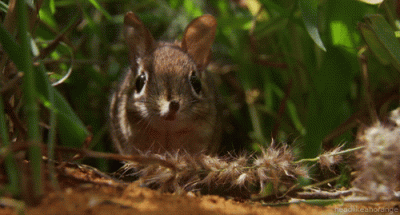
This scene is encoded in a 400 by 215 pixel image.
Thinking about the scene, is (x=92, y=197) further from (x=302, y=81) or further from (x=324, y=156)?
(x=302, y=81)

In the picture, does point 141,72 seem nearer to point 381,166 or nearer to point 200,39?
point 200,39

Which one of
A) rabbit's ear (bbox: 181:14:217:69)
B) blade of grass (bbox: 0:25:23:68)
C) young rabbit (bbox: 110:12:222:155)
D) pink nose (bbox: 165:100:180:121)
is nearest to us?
blade of grass (bbox: 0:25:23:68)

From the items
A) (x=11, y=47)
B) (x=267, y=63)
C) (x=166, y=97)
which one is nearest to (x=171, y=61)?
(x=166, y=97)

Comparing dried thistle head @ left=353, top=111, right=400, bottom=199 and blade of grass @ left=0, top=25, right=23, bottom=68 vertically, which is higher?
blade of grass @ left=0, top=25, right=23, bottom=68

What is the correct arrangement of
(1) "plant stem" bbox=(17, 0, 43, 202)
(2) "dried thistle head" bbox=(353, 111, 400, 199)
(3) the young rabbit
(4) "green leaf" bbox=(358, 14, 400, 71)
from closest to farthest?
(1) "plant stem" bbox=(17, 0, 43, 202), (2) "dried thistle head" bbox=(353, 111, 400, 199), (4) "green leaf" bbox=(358, 14, 400, 71), (3) the young rabbit

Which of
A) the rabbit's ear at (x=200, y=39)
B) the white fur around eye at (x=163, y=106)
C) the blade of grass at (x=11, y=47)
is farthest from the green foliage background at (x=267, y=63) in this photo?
the white fur around eye at (x=163, y=106)

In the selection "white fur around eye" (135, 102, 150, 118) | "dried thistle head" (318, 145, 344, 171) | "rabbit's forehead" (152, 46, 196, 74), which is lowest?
"dried thistle head" (318, 145, 344, 171)

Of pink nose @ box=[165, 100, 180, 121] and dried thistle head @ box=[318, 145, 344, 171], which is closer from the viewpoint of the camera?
dried thistle head @ box=[318, 145, 344, 171]

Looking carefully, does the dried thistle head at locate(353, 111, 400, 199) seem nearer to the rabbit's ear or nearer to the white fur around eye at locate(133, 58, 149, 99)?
the white fur around eye at locate(133, 58, 149, 99)

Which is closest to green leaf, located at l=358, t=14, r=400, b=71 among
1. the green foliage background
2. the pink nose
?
the green foliage background
